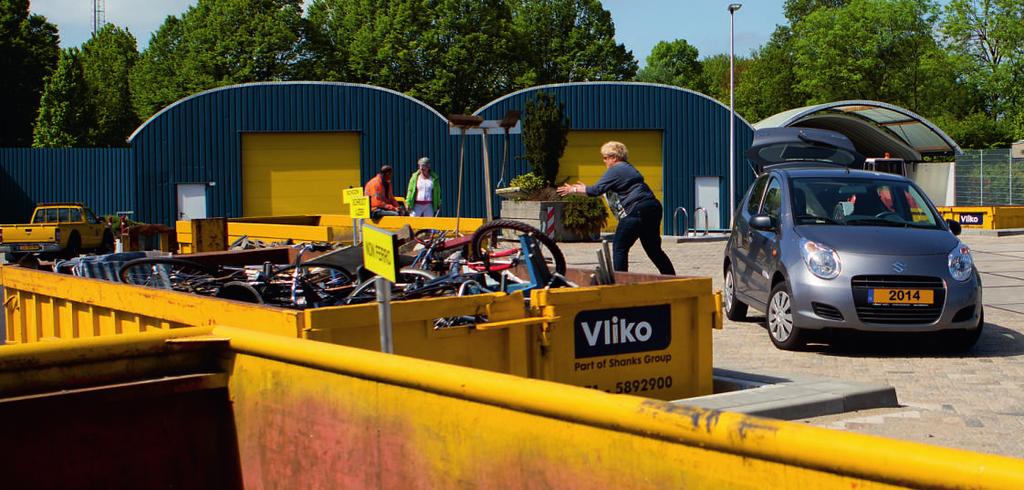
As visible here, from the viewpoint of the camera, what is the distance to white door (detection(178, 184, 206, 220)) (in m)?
36.7

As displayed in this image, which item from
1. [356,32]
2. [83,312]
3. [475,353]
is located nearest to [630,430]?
[475,353]

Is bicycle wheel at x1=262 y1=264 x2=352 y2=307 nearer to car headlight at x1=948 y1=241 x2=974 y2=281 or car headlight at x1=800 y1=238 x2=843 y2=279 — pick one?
car headlight at x1=800 y1=238 x2=843 y2=279

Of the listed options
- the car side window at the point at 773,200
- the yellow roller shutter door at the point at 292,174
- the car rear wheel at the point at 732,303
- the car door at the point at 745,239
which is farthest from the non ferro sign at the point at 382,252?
the yellow roller shutter door at the point at 292,174

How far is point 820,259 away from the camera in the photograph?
9672 mm

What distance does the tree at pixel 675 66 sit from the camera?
105m

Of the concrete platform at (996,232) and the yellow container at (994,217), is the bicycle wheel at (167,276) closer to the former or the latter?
the concrete platform at (996,232)

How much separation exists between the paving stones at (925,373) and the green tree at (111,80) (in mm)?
59044

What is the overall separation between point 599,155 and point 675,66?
72.2m

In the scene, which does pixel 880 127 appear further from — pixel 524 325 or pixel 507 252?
pixel 524 325

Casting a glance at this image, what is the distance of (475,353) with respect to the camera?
5602mm

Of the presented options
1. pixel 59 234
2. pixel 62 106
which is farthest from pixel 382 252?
pixel 62 106

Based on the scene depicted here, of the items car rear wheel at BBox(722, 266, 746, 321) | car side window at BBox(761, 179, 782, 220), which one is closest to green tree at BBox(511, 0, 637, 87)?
car rear wheel at BBox(722, 266, 746, 321)

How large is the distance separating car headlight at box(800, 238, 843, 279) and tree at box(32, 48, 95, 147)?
53895 millimetres

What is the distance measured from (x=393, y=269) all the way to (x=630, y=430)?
160 cm
